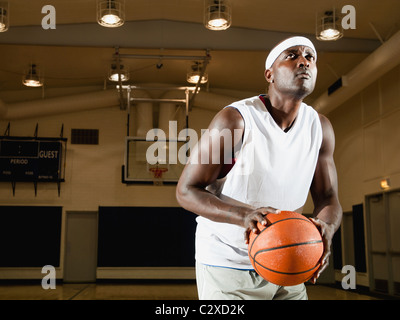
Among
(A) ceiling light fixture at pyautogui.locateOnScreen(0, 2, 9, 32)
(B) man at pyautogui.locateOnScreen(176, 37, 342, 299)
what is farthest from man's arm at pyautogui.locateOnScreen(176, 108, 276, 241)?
(A) ceiling light fixture at pyautogui.locateOnScreen(0, 2, 9, 32)

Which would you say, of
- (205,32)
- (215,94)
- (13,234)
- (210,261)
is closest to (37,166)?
(13,234)

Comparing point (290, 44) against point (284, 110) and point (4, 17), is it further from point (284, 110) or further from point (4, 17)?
point (4, 17)

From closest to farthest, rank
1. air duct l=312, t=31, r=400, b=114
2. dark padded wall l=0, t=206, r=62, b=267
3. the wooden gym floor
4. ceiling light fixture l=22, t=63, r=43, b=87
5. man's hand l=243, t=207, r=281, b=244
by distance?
man's hand l=243, t=207, r=281, b=244
air duct l=312, t=31, r=400, b=114
the wooden gym floor
ceiling light fixture l=22, t=63, r=43, b=87
dark padded wall l=0, t=206, r=62, b=267

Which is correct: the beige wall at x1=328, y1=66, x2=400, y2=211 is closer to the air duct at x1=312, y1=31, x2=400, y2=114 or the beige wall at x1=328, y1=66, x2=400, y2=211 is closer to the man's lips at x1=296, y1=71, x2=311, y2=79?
the air duct at x1=312, y1=31, x2=400, y2=114

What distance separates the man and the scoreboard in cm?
1186

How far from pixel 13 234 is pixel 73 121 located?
139 inches

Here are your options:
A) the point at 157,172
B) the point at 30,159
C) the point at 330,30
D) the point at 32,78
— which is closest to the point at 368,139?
the point at 330,30

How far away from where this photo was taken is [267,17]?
905 centimetres

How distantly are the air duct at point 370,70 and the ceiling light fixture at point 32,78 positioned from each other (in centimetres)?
663

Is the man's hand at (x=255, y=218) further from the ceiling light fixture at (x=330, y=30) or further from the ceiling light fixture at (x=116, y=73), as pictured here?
the ceiling light fixture at (x=116, y=73)

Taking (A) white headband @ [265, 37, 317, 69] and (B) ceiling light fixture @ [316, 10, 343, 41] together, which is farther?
(B) ceiling light fixture @ [316, 10, 343, 41]

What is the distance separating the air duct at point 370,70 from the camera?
8273mm

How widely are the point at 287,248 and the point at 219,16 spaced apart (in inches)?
259

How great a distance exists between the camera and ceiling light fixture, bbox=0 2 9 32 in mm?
7909
